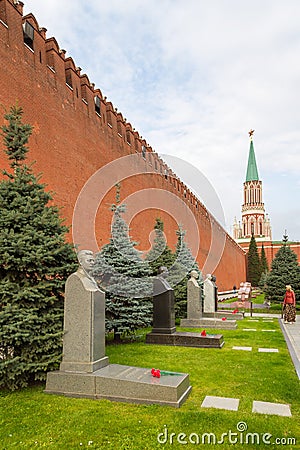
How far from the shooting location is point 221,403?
416 cm

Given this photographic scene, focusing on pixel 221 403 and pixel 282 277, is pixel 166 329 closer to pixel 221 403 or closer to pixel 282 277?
pixel 221 403

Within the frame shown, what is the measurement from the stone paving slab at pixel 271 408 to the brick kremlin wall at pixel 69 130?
388 centimetres

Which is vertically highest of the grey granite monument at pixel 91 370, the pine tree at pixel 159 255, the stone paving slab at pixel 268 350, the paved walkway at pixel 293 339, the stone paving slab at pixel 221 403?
the pine tree at pixel 159 255

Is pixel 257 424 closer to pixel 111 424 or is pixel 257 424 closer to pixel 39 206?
pixel 111 424

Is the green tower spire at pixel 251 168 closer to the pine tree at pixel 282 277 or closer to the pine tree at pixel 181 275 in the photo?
the pine tree at pixel 282 277

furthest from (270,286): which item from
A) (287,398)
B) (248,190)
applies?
(248,190)

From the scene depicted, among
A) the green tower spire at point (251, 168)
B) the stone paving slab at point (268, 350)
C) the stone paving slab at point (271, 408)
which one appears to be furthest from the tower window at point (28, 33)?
the green tower spire at point (251, 168)

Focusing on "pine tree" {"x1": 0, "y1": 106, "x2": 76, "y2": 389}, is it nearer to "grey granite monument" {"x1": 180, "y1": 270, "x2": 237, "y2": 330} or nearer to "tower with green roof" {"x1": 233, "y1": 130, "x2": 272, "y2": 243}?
"grey granite monument" {"x1": 180, "y1": 270, "x2": 237, "y2": 330}

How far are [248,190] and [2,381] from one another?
70501 millimetres

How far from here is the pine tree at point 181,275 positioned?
1162cm

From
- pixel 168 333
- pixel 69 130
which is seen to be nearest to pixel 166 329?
pixel 168 333

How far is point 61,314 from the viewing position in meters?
4.77

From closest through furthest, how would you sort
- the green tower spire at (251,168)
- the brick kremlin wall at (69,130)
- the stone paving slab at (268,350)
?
1. the stone paving slab at (268,350)
2. the brick kremlin wall at (69,130)
3. the green tower spire at (251,168)

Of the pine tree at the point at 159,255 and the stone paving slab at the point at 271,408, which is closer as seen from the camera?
the stone paving slab at the point at 271,408
